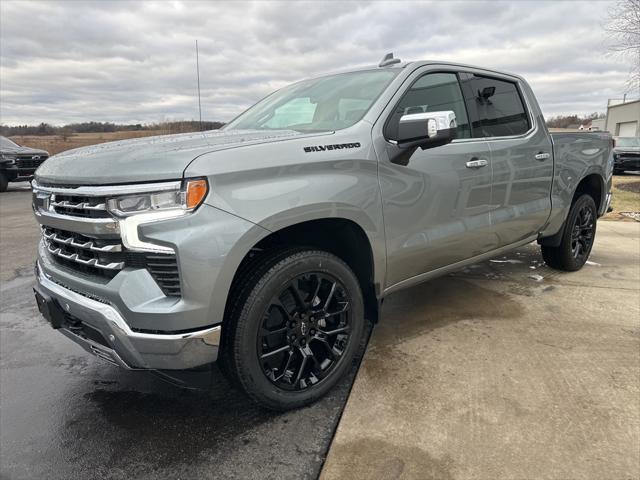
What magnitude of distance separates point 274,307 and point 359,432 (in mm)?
736

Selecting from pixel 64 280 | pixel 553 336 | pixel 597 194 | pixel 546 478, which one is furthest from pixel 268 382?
pixel 597 194

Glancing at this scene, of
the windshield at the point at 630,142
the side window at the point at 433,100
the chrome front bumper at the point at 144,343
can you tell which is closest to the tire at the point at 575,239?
the side window at the point at 433,100

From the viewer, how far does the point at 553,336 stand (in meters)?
3.35

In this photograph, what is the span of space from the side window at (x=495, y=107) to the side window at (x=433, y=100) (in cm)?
12

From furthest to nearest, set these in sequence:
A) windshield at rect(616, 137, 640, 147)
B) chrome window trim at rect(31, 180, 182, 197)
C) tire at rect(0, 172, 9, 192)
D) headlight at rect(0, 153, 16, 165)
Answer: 1. windshield at rect(616, 137, 640, 147)
2. tire at rect(0, 172, 9, 192)
3. headlight at rect(0, 153, 16, 165)
4. chrome window trim at rect(31, 180, 182, 197)

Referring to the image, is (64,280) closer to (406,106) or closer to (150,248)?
(150,248)

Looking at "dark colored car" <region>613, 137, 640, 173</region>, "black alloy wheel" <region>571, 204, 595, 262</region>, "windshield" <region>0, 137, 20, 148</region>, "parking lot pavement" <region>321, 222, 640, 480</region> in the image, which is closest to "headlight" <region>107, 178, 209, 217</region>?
"parking lot pavement" <region>321, 222, 640, 480</region>

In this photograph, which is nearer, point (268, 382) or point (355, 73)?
point (268, 382)

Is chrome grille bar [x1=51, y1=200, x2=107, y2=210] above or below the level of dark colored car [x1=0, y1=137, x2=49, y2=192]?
below

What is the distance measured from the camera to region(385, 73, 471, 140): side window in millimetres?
2862

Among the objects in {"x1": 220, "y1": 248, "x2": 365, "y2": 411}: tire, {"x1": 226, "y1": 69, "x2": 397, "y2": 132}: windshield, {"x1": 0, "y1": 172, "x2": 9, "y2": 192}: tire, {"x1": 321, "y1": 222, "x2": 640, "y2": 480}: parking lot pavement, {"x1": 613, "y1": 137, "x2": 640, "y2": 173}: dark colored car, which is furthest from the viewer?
{"x1": 613, "y1": 137, "x2": 640, "y2": 173}: dark colored car

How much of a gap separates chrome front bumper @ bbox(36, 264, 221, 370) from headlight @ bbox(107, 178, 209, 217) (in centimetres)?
45

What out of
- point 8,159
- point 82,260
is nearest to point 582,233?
point 82,260

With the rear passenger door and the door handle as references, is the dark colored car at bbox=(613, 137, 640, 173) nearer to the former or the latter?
the rear passenger door
